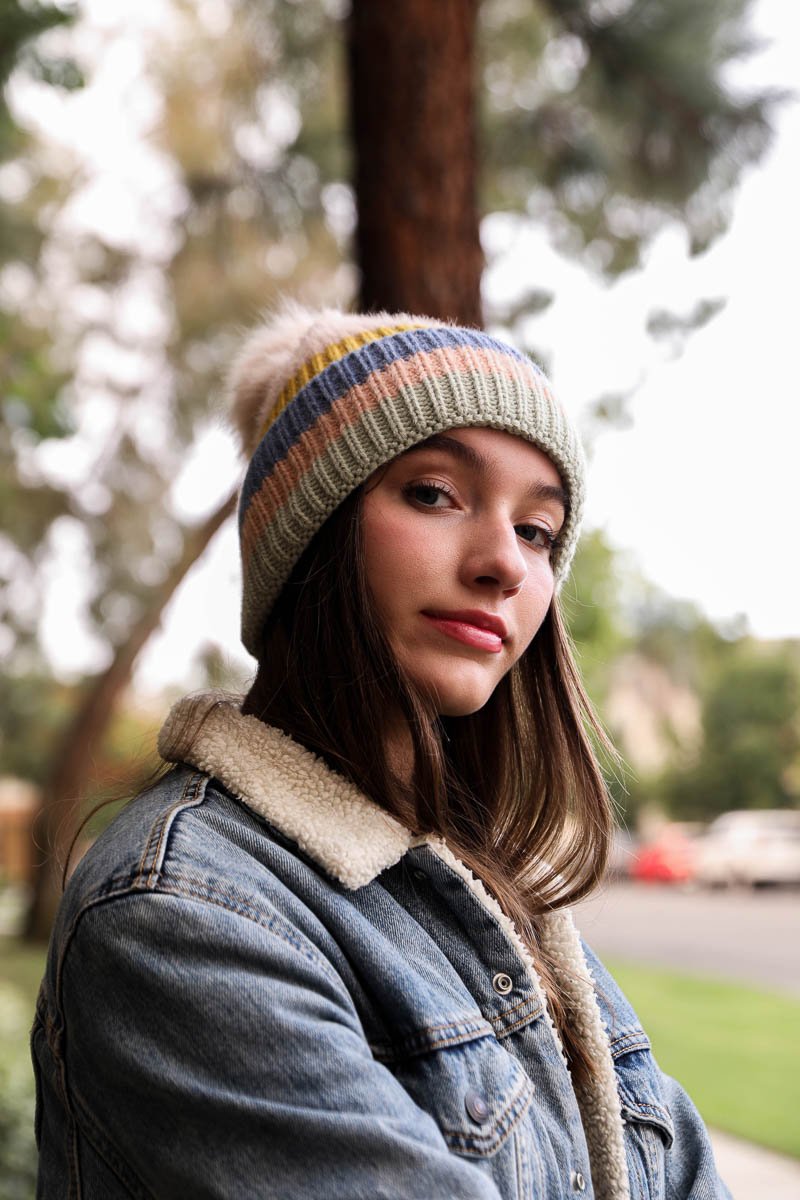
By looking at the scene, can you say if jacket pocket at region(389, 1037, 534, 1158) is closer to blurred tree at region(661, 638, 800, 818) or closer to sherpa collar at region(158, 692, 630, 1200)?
sherpa collar at region(158, 692, 630, 1200)

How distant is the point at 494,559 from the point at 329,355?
0.41 meters

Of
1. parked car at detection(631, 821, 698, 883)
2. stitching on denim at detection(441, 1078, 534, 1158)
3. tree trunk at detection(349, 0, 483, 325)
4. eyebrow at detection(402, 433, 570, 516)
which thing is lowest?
Result: parked car at detection(631, 821, 698, 883)

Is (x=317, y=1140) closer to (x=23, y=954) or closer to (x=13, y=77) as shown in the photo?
(x=13, y=77)

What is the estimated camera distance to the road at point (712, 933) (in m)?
11.3

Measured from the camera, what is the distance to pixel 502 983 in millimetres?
1483

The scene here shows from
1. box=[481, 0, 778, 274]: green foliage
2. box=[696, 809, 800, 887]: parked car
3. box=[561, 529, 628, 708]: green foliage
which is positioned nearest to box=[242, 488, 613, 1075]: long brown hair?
box=[561, 529, 628, 708]: green foliage

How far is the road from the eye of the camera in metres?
11.3

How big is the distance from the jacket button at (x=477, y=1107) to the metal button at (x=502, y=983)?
181 mm

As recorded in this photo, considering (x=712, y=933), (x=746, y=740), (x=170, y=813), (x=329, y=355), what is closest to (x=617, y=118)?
(x=329, y=355)

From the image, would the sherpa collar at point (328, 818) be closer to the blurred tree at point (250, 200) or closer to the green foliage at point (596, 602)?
the blurred tree at point (250, 200)

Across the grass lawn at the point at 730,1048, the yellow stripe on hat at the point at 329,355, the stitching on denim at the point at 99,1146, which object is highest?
the yellow stripe on hat at the point at 329,355

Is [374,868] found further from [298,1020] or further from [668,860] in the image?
[668,860]

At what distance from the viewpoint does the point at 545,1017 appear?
59.6 inches

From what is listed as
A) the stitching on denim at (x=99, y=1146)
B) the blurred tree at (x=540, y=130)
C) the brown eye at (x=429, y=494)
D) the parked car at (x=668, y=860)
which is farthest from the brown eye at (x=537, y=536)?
the parked car at (x=668, y=860)
